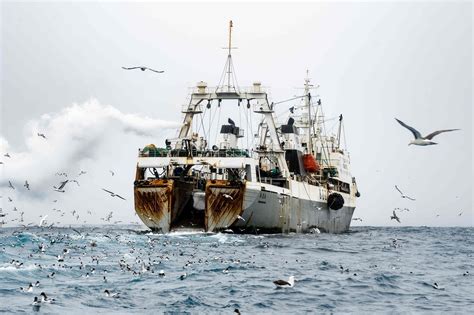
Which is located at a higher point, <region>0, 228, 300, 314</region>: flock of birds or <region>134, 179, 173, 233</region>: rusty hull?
<region>134, 179, 173, 233</region>: rusty hull

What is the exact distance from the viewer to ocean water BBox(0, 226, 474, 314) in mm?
28109

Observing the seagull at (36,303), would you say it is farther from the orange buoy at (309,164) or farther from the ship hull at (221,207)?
the orange buoy at (309,164)

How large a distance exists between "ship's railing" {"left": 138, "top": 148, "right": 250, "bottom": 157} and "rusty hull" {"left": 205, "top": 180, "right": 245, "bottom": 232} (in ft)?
14.5

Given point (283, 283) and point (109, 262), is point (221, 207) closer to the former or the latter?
point (109, 262)

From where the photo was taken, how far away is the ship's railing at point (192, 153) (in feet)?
218

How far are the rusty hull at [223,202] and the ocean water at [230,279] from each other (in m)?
7.27

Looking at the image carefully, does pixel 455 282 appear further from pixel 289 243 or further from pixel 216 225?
pixel 216 225

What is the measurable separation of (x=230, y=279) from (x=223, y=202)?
1085 inches

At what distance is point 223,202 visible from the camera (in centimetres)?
6225

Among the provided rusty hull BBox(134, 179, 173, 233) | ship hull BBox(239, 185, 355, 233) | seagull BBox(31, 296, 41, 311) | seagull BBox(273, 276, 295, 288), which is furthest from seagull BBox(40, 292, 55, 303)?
ship hull BBox(239, 185, 355, 233)

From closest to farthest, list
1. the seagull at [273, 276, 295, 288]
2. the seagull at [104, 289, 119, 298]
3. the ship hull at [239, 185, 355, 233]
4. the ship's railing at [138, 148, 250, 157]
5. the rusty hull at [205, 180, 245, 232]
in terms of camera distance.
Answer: the seagull at [104, 289, 119, 298]
the seagull at [273, 276, 295, 288]
the rusty hull at [205, 180, 245, 232]
the ship hull at [239, 185, 355, 233]
the ship's railing at [138, 148, 250, 157]

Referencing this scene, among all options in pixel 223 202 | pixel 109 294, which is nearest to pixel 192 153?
pixel 223 202

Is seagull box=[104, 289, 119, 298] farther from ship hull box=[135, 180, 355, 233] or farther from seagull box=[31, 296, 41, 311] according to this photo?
ship hull box=[135, 180, 355, 233]

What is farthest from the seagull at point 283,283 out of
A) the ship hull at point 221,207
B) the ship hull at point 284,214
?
the ship hull at point 284,214
